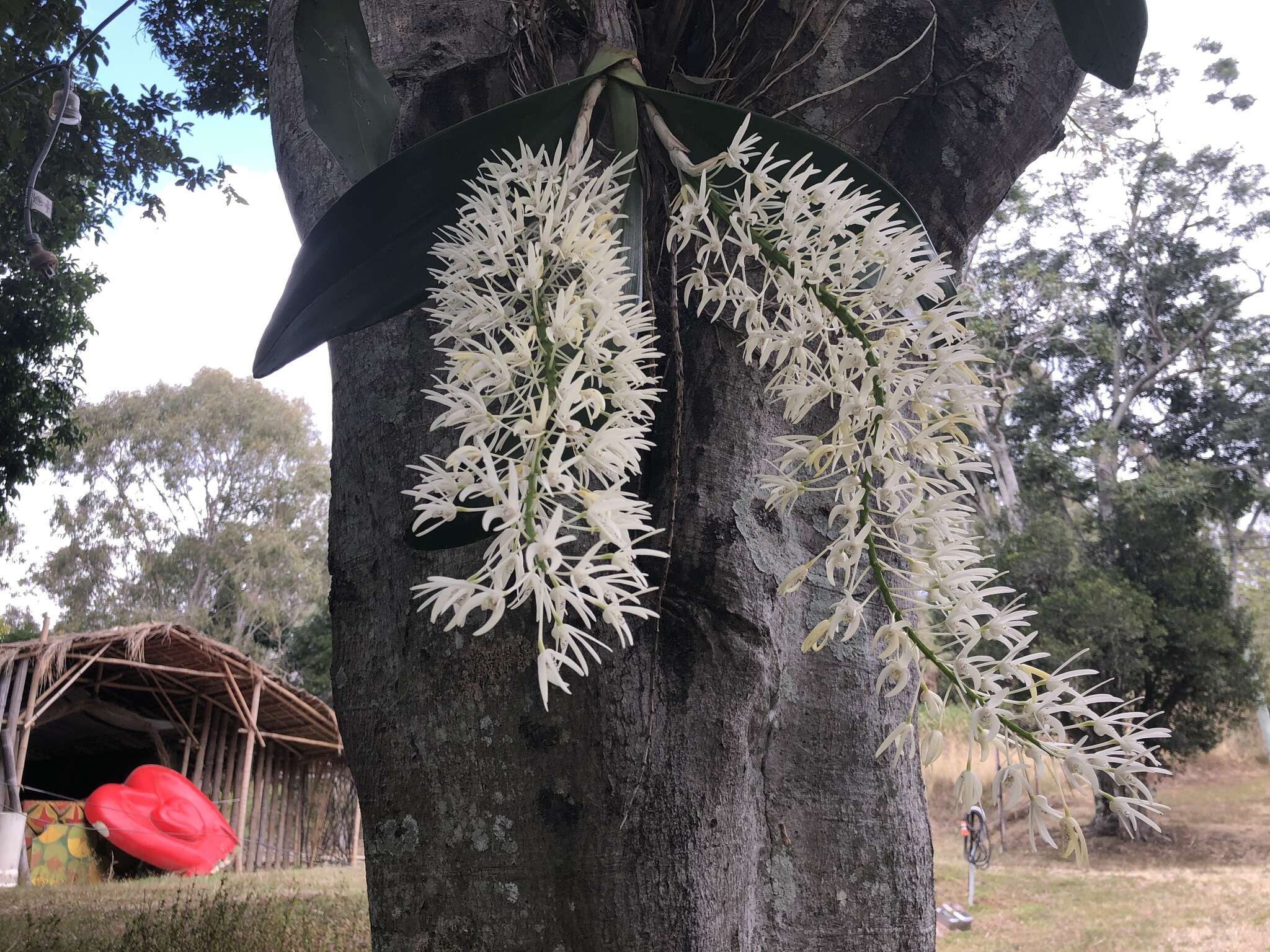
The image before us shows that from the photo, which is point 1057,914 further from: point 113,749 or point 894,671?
point 113,749

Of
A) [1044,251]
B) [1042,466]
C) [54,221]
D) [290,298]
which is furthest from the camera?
[1044,251]

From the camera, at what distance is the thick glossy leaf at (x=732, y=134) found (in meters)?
0.80

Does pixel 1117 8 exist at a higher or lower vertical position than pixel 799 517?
higher

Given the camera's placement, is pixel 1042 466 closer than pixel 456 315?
No

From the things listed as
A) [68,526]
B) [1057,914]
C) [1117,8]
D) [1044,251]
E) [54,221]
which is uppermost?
[1044,251]

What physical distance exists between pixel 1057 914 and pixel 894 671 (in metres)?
10.0

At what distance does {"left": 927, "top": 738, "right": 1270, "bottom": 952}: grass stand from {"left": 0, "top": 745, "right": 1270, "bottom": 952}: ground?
0.09 ft

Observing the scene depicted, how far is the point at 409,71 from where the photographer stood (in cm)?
137

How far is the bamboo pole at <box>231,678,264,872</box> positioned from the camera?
10586mm

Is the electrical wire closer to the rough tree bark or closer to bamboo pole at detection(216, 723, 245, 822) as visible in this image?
the rough tree bark

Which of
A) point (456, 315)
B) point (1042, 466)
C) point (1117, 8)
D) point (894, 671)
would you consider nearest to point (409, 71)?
point (456, 315)

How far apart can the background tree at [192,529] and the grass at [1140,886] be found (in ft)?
61.5

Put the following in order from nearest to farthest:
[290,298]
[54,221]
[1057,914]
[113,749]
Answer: [290,298]
[54,221]
[1057,914]
[113,749]

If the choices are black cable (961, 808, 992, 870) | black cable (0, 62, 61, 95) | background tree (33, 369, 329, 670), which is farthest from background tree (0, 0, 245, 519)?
background tree (33, 369, 329, 670)
